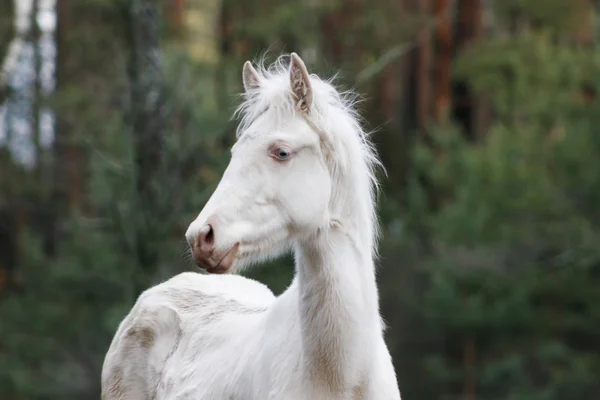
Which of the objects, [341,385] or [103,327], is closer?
[341,385]

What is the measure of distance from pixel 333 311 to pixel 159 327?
1487 millimetres

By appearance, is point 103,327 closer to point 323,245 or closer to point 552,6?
point 552,6

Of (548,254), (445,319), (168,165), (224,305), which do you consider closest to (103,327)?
(168,165)

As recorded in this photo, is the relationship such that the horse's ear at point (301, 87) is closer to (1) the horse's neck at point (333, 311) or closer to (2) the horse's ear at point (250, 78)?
(2) the horse's ear at point (250, 78)

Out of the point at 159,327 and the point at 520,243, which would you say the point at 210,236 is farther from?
the point at 520,243

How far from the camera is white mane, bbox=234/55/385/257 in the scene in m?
4.54

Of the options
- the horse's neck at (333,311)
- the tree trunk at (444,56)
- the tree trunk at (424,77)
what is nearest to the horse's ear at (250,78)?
the horse's neck at (333,311)

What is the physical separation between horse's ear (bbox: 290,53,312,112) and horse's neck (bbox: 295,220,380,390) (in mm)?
485

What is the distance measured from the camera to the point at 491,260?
57.1 ft

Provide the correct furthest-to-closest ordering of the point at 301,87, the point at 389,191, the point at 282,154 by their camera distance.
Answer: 1. the point at 389,191
2. the point at 301,87
3. the point at 282,154

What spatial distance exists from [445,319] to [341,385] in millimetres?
12683

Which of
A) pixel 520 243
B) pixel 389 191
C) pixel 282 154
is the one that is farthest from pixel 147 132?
pixel 282 154

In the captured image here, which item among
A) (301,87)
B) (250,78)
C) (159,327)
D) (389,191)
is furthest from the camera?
(389,191)

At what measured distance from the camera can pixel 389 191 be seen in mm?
18828
